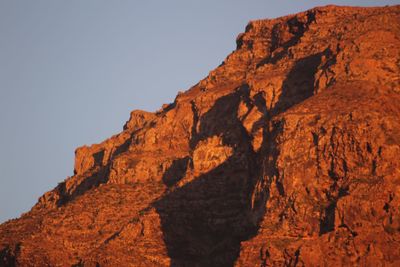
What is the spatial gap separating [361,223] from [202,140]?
37.2 meters

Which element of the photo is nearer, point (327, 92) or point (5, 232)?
point (327, 92)

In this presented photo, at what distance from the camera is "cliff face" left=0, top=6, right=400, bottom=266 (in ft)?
401

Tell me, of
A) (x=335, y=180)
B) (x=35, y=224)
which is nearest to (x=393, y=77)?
(x=335, y=180)

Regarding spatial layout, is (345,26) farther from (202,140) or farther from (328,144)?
(328,144)

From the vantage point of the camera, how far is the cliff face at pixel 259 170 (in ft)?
401

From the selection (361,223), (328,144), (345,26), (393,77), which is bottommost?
(361,223)

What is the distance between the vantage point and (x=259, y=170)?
5497 inches

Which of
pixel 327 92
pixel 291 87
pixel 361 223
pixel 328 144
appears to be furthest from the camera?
pixel 291 87

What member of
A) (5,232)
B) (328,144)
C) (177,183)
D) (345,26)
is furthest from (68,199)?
(328,144)

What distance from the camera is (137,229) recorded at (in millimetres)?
142500

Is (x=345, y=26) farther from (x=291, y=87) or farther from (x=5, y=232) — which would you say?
(x=5, y=232)

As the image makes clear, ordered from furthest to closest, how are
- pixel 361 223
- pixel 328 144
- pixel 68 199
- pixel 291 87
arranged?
pixel 68 199
pixel 291 87
pixel 328 144
pixel 361 223

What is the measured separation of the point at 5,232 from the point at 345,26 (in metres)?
40.7

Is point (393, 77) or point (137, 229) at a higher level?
point (393, 77)
